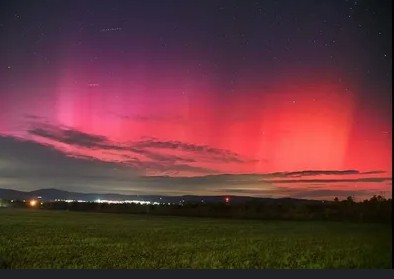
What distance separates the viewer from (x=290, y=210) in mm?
62094

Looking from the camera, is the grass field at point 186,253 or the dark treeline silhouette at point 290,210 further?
the dark treeline silhouette at point 290,210

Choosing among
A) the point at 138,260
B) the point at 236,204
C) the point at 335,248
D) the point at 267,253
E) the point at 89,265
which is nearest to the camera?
the point at 89,265

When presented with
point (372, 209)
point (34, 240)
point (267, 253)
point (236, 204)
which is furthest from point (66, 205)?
point (267, 253)

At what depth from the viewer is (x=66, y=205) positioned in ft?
317

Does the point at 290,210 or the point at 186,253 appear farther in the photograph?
the point at 290,210

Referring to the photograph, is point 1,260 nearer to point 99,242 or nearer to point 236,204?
point 99,242

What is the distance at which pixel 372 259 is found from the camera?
53.0 ft

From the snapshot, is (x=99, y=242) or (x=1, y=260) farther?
(x=99, y=242)

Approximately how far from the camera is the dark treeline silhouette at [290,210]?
147 feet

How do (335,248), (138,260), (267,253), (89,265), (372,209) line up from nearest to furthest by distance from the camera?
(89,265), (138,260), (267,253), (335,248), (372,209)

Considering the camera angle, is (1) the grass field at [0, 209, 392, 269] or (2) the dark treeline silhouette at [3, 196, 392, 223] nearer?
(1) the grass field at [0, 209, 392, 269]

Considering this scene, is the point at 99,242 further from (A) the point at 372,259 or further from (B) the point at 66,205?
(B) the point at 66,205

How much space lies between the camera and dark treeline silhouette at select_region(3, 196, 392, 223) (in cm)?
4477

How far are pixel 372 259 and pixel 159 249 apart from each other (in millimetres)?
7259
